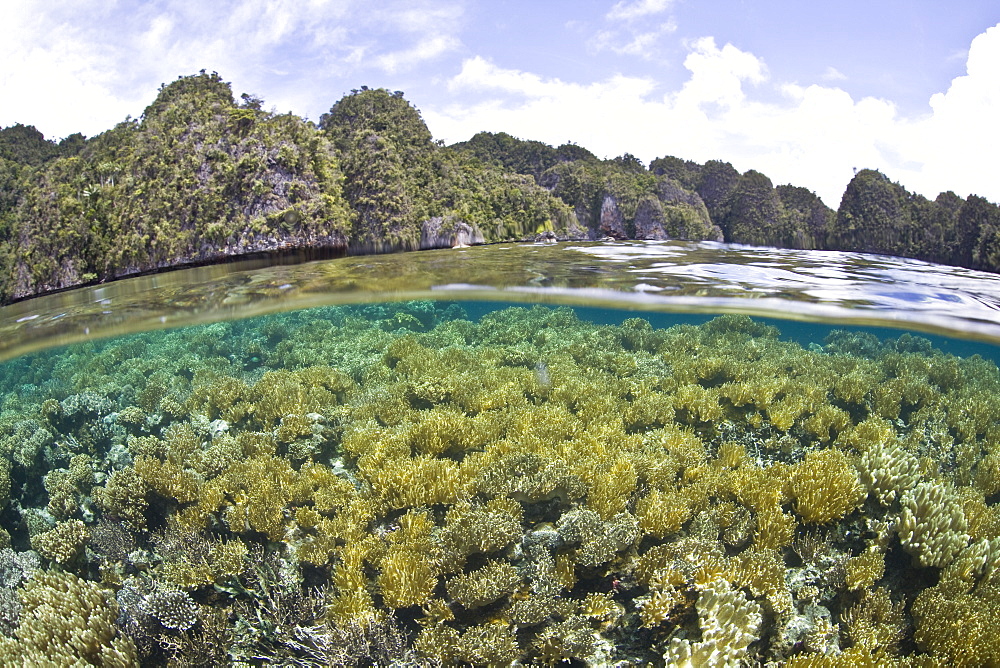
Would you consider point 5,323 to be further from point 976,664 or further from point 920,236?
point 920,236

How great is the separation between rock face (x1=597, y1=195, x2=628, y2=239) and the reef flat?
19.6 metres

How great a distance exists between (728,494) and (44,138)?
127ft

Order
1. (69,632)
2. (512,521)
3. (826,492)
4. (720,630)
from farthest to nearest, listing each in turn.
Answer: (826,492) → (512,521) → (69,632) → (720,630)

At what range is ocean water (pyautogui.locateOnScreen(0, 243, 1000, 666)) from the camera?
533 centimetres

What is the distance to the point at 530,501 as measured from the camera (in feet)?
21.3

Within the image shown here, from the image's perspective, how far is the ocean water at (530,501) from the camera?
17.5ft

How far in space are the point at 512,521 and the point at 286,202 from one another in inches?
443

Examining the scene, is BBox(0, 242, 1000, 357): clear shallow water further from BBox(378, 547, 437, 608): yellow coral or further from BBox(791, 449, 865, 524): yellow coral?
BBox(378, 547, 437, 608): yellow coral

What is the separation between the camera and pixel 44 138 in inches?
1124

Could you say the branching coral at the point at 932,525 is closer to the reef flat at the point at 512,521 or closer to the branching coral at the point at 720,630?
the reef flat at the point at 512,521

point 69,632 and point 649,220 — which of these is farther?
point 649,220

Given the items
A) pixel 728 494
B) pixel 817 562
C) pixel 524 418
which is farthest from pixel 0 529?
pixel 817 562

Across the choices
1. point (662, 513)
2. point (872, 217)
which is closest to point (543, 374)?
point (662, 513)

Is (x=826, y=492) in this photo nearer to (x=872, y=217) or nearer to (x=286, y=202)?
(x=286, y=202)
